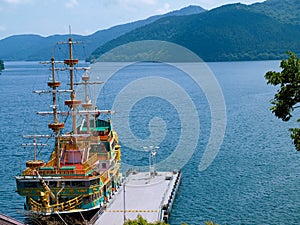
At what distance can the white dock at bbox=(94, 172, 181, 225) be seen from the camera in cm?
4172

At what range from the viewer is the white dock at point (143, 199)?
41719 millimetres

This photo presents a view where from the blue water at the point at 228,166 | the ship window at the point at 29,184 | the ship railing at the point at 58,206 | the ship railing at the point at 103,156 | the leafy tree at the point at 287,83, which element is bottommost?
the blue water at the point at 228,166

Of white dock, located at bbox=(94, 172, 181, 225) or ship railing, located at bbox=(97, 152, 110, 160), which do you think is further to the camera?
ship railing, located at bbox=(97, 152, 110, 160)

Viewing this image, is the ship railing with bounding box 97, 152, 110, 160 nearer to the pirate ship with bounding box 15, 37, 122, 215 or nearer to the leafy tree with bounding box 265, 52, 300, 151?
the pirate ship with bounding box 15, 37, 122, 215

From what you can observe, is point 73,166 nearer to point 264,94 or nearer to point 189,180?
point 189,180

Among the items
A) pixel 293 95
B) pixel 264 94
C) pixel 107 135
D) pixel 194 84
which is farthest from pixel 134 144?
pixel 194 84

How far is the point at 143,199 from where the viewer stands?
152ft

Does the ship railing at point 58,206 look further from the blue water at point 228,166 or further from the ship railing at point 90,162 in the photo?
the ship railing at point 90,162

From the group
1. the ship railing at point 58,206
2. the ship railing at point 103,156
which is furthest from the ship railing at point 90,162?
the ship railing at point 58,206

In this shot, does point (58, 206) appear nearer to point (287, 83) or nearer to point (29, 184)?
point (29, 184)

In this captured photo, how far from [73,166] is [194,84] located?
126m

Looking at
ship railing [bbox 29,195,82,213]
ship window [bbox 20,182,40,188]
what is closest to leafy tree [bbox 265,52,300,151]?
→ ship railing [bbox 29,195,82,213]

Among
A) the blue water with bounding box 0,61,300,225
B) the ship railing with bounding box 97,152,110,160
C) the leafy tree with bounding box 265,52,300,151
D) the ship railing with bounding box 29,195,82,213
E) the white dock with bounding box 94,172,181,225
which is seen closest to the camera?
the leafy tree with bounding box 265,52,300,151

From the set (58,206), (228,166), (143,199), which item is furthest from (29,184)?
(228,166)
